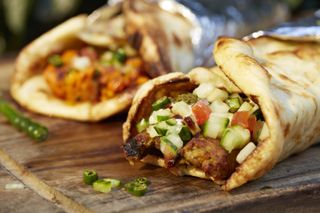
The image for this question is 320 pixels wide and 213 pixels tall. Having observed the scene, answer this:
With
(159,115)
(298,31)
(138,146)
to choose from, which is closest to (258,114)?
(159,115)

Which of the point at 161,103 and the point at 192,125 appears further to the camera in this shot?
the point at 161,103

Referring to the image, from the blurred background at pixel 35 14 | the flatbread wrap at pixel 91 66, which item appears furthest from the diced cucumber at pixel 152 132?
the blurred background at pixel 35 14

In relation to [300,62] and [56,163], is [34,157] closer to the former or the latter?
[56,163]

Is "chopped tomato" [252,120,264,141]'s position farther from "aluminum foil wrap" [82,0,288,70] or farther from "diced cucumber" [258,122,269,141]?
"aluminum foil wrap" [82,0,288,70]

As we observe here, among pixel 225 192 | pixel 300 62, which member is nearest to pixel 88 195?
pixel 225 192

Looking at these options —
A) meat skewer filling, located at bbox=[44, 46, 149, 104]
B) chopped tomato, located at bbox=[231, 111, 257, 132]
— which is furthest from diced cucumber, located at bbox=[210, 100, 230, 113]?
meat skewer filling, located at bbox=[44, 46, 149, 104]

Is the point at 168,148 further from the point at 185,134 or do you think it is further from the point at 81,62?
the point at 81,62
